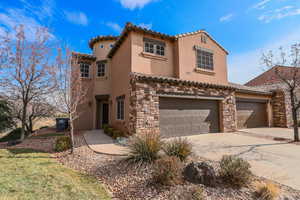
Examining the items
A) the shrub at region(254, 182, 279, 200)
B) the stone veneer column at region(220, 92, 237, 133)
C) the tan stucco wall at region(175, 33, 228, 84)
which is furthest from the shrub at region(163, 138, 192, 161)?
the stone veneer column at region(220, 92, 237, 133)

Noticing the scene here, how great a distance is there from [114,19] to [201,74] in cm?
778

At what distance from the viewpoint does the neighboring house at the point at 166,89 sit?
26.1ft

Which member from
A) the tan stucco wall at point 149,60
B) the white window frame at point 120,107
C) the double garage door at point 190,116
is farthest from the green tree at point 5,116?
the double garage door at point 190,116

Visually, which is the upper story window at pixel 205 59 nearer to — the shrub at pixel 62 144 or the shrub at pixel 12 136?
the shrub at pixel 62 144

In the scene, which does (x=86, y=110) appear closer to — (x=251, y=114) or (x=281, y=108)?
(x=251, y=114)

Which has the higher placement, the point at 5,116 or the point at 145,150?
the point at 5,116

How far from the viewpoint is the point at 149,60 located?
363 inches

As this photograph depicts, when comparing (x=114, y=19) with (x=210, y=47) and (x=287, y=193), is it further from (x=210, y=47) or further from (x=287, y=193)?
(x=287, y=193)

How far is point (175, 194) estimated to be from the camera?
306 centimetres

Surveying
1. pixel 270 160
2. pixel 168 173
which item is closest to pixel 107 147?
pixel 168 173

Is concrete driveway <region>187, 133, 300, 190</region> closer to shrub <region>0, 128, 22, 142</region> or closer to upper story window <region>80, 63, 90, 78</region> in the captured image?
upper story window <region>80, 63, 90, 78</region>

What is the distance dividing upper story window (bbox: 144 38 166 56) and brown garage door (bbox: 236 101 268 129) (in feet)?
26.7

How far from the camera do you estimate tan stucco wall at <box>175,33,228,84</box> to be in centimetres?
973

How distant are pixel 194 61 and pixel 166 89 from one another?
3.85 metres
